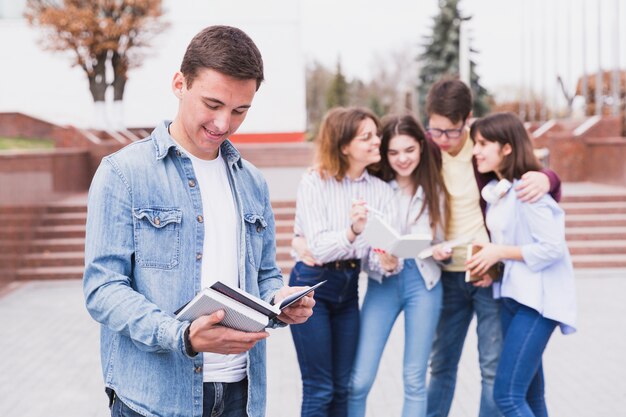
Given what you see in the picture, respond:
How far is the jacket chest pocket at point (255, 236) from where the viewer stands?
229cm

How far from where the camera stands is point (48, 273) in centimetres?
991

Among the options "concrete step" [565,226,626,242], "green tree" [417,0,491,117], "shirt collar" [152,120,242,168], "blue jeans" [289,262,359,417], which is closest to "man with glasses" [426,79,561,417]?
"blue jeans" [289,262,359,417]

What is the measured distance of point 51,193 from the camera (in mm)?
11922

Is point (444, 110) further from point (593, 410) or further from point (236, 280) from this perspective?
point (593, 410)

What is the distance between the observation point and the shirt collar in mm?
2147

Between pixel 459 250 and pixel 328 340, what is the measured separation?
0.82 m

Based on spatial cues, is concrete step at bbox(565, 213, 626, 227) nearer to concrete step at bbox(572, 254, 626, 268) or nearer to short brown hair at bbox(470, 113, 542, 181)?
concrete step at bbox(572, 254, 626, 268)

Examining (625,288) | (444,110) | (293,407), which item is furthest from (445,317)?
(625,288)

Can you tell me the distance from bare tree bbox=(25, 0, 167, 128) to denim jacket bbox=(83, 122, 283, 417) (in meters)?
20.3

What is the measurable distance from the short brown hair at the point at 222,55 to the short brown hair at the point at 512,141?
5.86 ft

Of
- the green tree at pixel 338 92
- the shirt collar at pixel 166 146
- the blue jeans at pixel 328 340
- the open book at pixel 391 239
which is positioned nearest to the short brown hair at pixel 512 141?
the open book at pixel 391 239

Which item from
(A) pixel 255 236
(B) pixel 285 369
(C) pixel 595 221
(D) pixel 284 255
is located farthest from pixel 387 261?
(C) pixel 595 221

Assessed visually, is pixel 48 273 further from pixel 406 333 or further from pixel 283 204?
pixel 406 333

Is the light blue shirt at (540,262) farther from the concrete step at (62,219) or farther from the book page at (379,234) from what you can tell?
the concrete step at (62,219)
